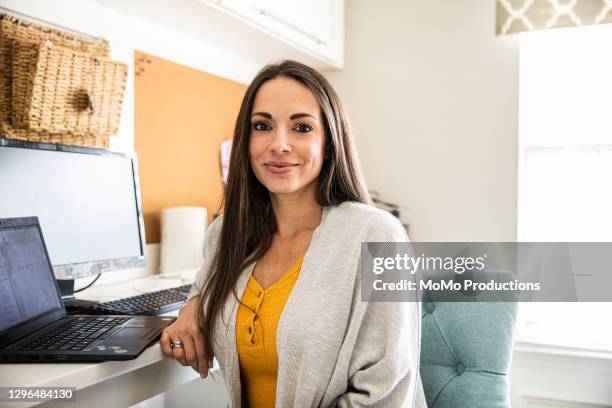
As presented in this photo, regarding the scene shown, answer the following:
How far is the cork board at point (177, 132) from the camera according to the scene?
6.50 ft

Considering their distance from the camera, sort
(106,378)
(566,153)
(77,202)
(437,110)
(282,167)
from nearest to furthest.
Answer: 1. (106,378)
2. (282,167)
3. (77,202)
4. (566,153)
5. (437,110)

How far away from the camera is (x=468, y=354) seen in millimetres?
→ 1222

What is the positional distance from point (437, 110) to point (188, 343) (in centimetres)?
170

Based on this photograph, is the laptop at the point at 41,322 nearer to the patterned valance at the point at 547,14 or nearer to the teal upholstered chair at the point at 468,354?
the teal upholstered chair at the point at 468,354

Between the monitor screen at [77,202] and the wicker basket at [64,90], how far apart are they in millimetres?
195

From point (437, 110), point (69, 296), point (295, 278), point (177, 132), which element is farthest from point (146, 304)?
point (437, 110)

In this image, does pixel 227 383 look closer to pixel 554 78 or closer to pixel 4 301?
pixel 4 301

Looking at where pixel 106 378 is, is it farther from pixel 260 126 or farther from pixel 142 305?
pixel 260 126

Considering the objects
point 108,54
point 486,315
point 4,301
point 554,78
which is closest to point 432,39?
point 554,78

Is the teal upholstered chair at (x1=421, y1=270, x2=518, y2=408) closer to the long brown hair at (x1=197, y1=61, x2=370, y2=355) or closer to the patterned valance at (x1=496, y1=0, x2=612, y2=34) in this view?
the long brown hair at (x1=197, y1=61, x2=370, y2=355)

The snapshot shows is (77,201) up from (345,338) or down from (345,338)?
up

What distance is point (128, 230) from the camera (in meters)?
1.57

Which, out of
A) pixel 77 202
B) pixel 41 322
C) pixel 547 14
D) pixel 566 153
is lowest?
pixel 41 322

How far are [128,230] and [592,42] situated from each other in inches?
75.7
